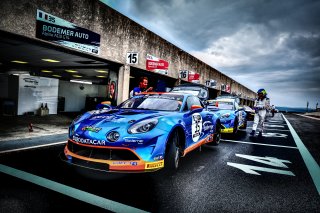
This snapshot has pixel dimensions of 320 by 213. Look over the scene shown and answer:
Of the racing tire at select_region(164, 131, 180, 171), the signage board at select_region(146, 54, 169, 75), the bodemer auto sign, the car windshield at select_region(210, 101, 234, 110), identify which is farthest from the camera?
the signage board at select_region(146, 54, 169, 75)

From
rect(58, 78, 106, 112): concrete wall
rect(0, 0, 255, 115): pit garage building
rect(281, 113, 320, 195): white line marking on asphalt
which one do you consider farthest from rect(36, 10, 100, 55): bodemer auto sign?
rect(58, 78, 106, 112): concrete wall

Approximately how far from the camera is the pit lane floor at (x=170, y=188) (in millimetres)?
2578

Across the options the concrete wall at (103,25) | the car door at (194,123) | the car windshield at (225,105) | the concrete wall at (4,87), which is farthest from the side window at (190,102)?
the concrete wall at (4,87)

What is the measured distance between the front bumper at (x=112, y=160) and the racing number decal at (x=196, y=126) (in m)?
1.57

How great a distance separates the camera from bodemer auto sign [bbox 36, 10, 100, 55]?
264 inches

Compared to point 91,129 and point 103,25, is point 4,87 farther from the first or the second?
point 91,129

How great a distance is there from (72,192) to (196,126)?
2778 millimetres

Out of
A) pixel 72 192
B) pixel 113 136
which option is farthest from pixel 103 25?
pixel 72 192

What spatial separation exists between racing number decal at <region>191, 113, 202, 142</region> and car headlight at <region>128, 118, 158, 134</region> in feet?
4.48

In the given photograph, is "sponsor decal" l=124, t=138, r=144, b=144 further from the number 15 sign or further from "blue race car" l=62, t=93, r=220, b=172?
the number 15 sign

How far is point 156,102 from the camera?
179 inches

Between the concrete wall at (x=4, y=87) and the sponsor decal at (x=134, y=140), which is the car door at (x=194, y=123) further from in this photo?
the concrete wall at (x=4, y=87)

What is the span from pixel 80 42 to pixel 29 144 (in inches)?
170

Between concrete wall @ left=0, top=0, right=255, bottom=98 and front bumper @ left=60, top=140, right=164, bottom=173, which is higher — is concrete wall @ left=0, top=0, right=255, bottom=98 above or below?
above
